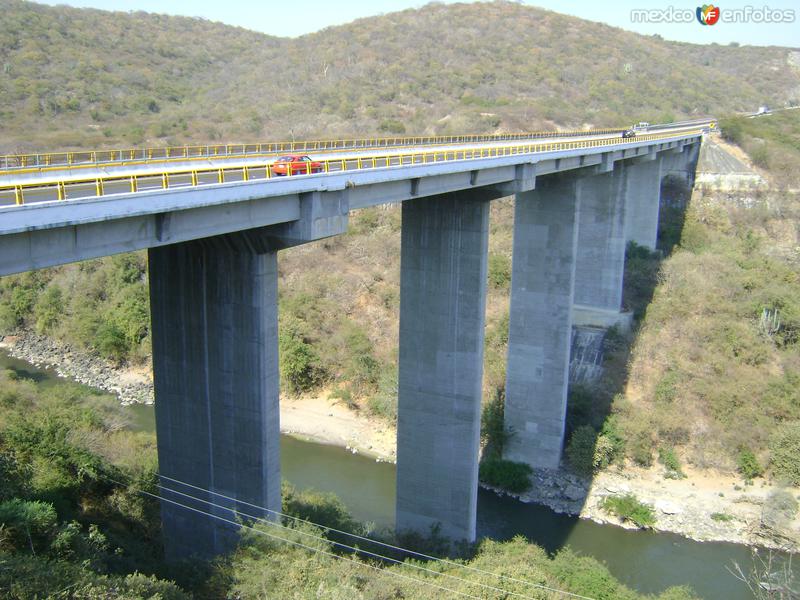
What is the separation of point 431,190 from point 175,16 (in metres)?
125

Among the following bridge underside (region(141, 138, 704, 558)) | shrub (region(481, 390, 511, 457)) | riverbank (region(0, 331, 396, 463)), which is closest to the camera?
bridge underside (region(141, 138, 704, 558))

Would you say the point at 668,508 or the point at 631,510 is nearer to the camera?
the point at 631,510

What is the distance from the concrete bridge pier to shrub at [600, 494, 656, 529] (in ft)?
42.2

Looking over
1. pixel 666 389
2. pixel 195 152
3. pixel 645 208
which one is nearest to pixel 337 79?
pixel 645 208

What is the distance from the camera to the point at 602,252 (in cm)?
3953

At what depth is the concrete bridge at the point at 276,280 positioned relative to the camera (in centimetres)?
1138

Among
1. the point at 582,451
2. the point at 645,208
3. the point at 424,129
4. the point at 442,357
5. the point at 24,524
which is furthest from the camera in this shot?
the point at 424,129

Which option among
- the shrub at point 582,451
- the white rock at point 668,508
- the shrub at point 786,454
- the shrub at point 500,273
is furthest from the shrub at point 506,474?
the shrub at point 500,273

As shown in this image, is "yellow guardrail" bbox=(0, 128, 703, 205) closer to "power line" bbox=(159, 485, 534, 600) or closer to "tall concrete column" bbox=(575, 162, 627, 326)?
"power line" bbox=(159, 485, 534, 600)

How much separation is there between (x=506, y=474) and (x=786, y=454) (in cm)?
1149

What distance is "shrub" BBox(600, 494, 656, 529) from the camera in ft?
88.1

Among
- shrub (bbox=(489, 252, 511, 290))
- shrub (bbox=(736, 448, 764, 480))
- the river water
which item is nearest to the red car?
the river water

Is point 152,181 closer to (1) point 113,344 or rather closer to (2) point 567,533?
(2) point 567,533

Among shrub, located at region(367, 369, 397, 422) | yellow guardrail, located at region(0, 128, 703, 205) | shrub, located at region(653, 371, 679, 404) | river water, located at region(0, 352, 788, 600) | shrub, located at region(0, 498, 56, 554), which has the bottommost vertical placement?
river water, located at region(0, 352, 788, 600)
